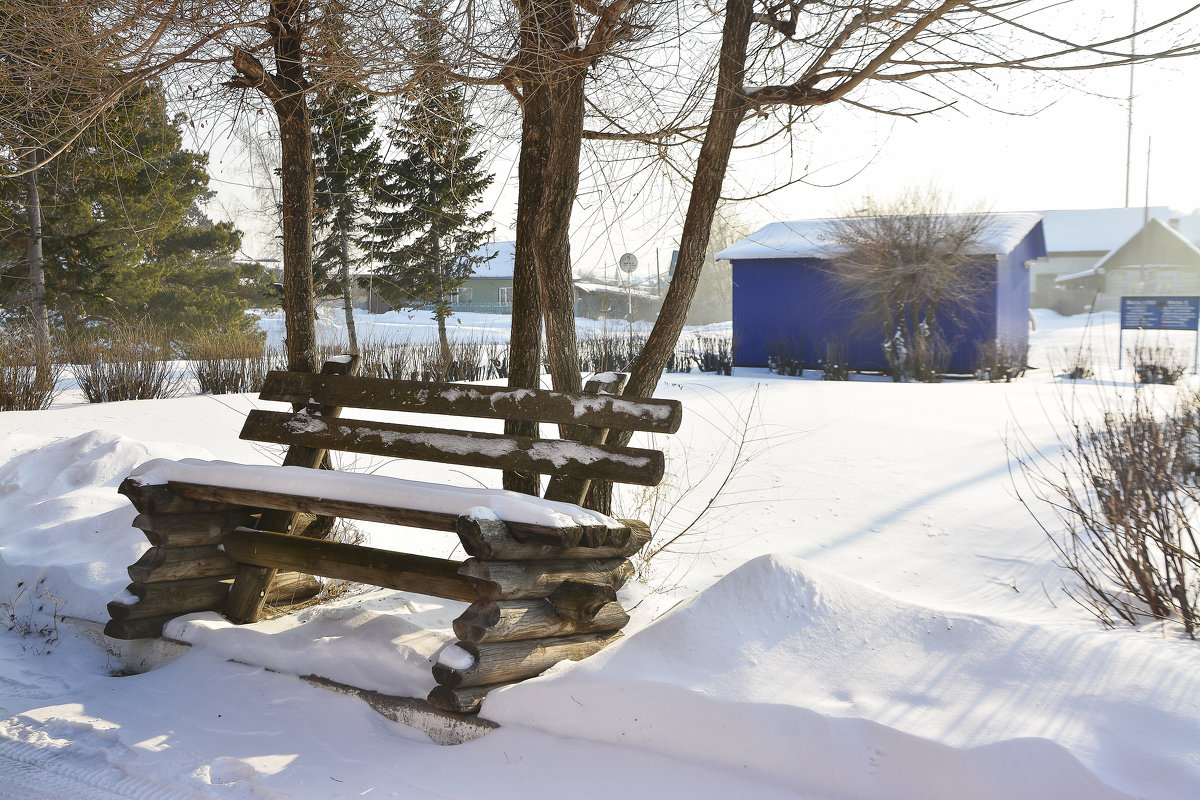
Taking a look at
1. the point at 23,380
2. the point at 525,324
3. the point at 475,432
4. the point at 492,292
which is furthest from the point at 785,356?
the point at 492,292

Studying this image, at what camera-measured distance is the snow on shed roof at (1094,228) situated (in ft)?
152

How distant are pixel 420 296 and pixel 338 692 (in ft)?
65.8

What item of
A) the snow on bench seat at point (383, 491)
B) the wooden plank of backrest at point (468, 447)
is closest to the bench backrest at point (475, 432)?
the wooden plank of backrest at point (468, 447)

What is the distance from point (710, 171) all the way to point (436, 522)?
8.03 feet

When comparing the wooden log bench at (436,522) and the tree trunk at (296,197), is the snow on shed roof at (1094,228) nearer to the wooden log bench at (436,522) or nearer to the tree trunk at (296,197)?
the tree trunk at (296,197)

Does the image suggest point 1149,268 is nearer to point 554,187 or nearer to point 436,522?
point 554,187

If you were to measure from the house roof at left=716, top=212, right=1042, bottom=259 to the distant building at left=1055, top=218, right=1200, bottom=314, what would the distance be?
75.0ft

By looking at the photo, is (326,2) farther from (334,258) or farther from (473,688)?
(334,258)

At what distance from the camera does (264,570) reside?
3.82 meters

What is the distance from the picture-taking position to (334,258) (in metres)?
22.5

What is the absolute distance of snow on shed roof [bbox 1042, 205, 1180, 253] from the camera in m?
46.4

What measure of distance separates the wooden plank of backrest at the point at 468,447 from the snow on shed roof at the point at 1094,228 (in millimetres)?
50319

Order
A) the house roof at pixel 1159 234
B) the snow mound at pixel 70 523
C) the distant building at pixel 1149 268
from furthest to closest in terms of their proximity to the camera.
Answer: the house roof at pixel 1159 234 → the distant building at pixel 1149 268 → the snow mound at pixel 70 523

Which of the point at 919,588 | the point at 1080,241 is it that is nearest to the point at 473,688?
the point at 919,588
